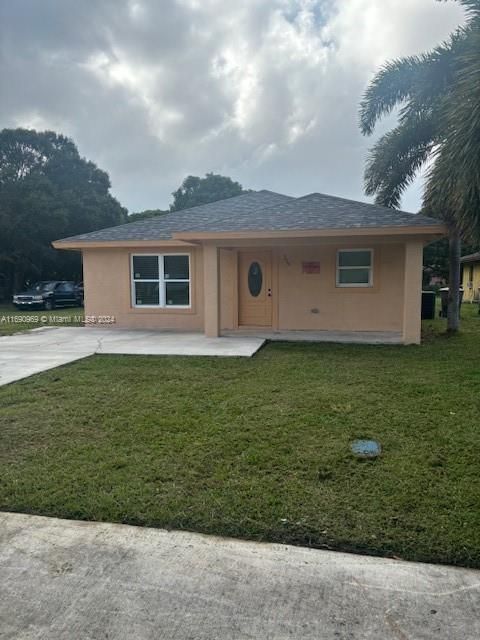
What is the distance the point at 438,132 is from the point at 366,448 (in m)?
10.3

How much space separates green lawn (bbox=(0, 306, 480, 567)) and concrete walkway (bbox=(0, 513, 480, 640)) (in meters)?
0.22

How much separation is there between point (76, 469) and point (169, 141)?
18.9 meters

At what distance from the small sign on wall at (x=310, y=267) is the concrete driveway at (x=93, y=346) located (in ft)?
8.26

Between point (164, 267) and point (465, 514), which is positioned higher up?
point (164, 267)

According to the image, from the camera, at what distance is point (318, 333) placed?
11.9 meters

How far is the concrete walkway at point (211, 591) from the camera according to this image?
7.50 ft

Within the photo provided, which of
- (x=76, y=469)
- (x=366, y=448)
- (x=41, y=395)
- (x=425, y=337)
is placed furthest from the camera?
(x=425, y=337)

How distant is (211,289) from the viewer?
37.0ft

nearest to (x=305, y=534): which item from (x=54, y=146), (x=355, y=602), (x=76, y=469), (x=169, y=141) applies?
(x=355, y=602)

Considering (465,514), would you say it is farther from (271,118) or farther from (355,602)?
(271,118)

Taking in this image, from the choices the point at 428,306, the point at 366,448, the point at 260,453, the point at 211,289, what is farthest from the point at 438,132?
the point at 260,453

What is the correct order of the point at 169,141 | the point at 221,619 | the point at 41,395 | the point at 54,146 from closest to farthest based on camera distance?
the point at 221,619, the point at 41,395, the point at 169,141, the point at 54,146

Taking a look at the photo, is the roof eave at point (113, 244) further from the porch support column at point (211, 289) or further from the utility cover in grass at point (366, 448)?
the utility cover in grass at point (366, 448)

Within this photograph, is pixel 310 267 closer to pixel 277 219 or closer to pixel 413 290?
pixel 277 219
